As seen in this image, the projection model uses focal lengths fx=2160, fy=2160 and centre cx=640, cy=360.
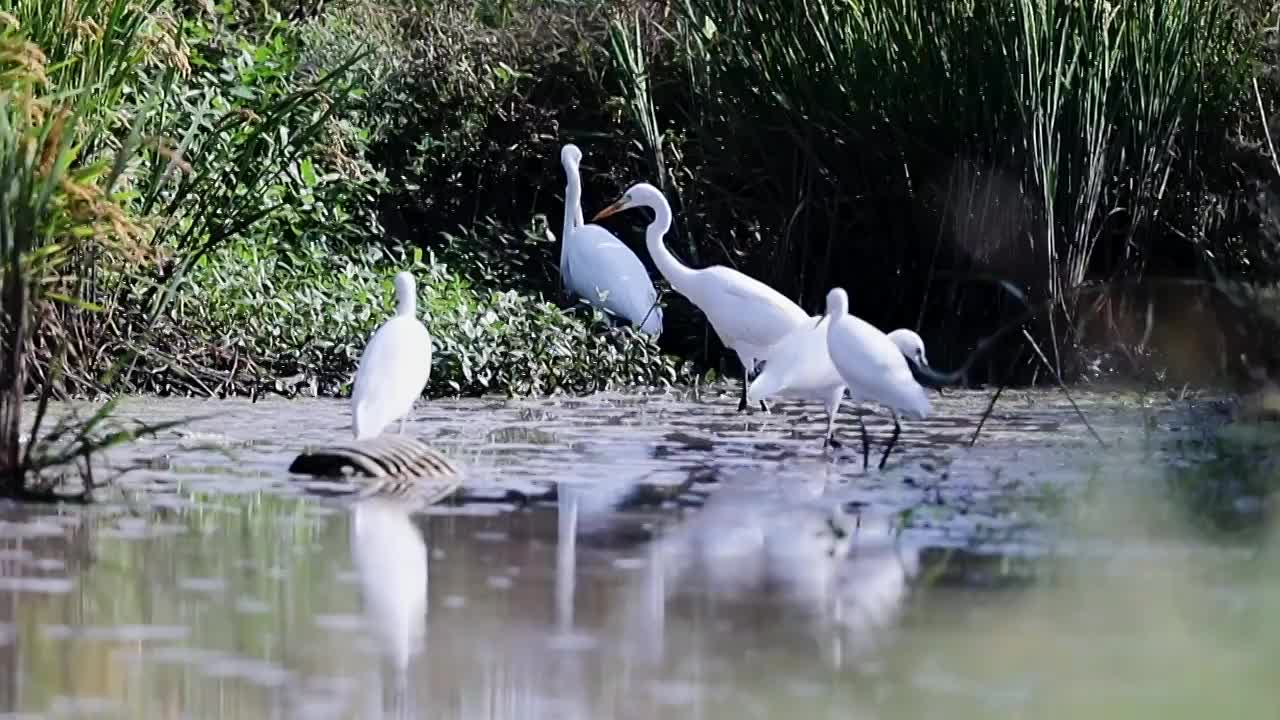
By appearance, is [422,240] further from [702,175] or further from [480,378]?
[480,378]

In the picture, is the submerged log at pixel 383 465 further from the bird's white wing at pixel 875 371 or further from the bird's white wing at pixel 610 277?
the bird's white wing at pixel 610 277

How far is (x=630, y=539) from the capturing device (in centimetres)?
570

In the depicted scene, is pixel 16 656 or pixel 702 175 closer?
pixel 16 656

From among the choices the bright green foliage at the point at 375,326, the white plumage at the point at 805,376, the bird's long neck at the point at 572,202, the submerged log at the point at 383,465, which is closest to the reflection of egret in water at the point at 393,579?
the submerged log at the point at 383,465

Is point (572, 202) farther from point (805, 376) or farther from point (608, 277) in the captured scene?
point (805, 376)

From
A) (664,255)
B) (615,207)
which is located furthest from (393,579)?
(615,207)

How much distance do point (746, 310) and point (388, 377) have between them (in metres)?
2.79

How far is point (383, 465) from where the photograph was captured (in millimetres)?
6871

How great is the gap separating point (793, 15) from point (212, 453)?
16.0 feet

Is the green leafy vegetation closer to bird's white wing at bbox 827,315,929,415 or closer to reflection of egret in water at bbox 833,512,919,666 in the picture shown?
bird's white wing at bbox 827,315,929,415

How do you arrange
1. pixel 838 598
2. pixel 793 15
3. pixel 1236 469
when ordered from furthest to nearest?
pixel 793 15, pixel 1236 469, pixel 838 598

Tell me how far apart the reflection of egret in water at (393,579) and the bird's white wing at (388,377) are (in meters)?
0.90

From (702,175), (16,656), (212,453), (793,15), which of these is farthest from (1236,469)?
(702,175)

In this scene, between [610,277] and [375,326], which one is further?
[610,277]
